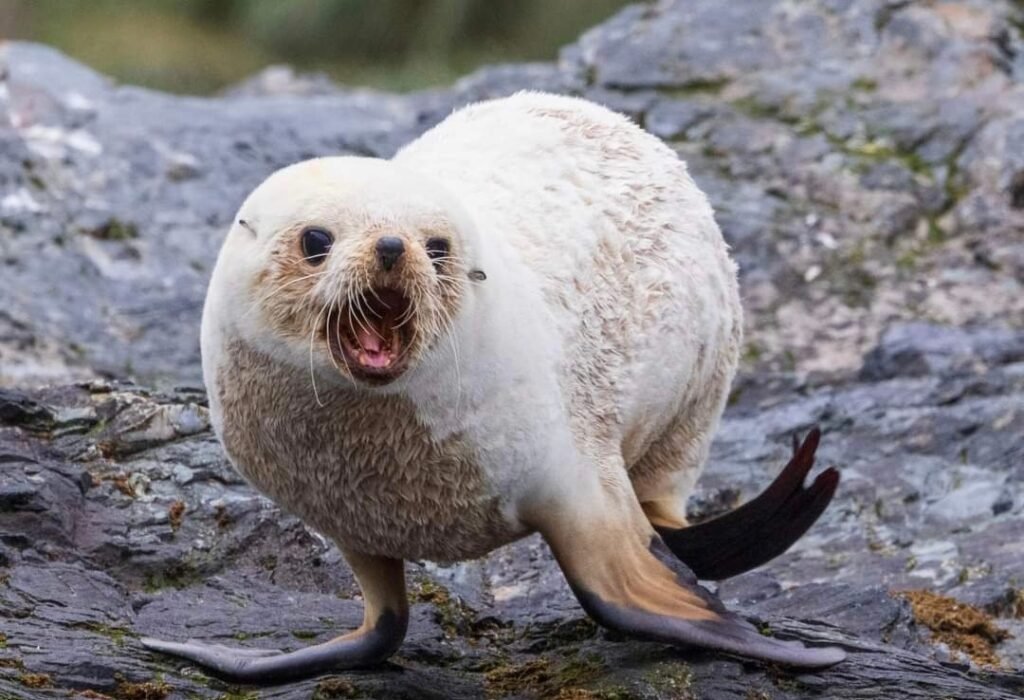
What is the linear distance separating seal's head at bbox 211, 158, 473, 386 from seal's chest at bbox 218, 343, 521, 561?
157 millimetres

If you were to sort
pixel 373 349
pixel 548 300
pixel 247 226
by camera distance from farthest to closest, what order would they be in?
pixel 548 300 → pixel 247 226 → pixel 373 349

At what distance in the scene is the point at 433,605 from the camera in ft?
19.2

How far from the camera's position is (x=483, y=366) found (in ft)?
15.1

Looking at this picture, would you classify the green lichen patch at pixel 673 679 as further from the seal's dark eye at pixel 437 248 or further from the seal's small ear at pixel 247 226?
the seal's small ear at pixel 247 226

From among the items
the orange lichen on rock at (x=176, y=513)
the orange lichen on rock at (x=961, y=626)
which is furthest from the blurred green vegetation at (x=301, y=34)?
the orange lichen on rock at (x=961, y=626)

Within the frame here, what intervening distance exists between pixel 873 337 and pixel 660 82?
99.3 inches

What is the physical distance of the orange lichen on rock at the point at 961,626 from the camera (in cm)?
604

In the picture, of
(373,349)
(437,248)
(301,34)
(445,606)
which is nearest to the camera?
(373,349)

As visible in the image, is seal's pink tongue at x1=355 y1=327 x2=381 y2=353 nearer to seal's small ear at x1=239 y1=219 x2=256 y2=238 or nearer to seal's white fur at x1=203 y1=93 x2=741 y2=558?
seal's white fur at x1=203 y1=93 x2=741 y2=558

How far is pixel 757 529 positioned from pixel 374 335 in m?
1.68

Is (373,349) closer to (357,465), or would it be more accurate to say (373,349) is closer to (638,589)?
(357,465)

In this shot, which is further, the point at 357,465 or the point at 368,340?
the point at 357,465

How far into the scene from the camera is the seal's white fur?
4.52 m

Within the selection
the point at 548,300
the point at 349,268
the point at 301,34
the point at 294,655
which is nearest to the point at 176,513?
the point at 294,655
